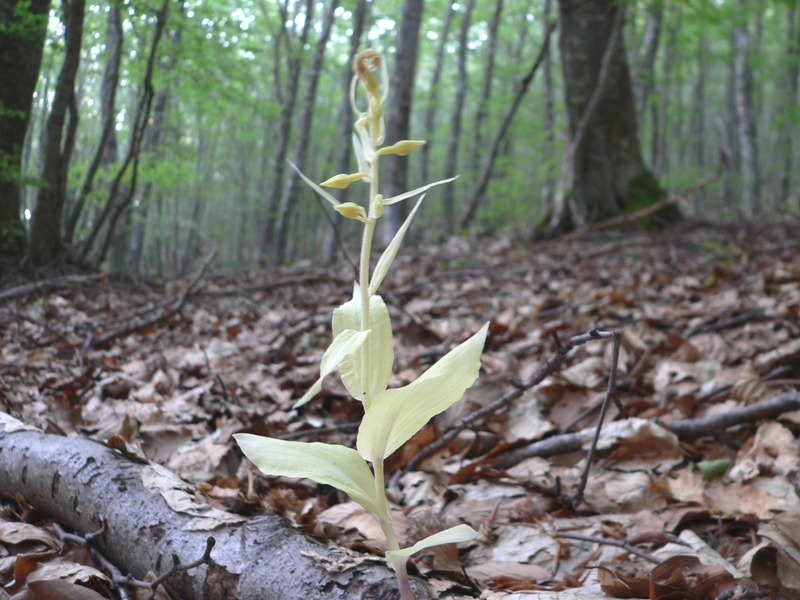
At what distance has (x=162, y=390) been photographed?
2.29 m

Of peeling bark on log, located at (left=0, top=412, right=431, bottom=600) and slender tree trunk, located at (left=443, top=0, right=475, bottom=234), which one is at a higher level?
slender tree trunk, located at (left=443, top=0, right=475, bottom=234)

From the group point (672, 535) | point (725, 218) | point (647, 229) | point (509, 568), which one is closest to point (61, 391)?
point (509, 568)

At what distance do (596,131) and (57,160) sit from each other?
5548mm

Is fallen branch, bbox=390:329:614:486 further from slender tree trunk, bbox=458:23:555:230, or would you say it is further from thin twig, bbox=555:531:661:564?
slender tree trunk, bbox=458:23:555:230

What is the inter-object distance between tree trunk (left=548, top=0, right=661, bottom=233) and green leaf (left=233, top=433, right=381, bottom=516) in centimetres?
624

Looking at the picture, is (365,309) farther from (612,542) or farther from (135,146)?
(135,146)

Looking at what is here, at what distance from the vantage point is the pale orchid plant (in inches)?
28.0

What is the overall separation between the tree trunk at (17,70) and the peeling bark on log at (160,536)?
131 inches

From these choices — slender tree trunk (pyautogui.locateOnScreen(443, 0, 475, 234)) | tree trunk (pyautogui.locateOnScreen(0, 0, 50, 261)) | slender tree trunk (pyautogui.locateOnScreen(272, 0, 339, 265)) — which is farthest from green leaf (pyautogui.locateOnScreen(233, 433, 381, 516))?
slender tree trunk (pyautogui.locateOnScreen(443, 0, 475, 234))

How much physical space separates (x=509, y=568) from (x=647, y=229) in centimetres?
604

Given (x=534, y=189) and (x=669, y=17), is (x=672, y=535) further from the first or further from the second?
(x=534, y=189)

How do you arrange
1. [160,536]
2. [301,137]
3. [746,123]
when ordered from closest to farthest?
[160,536]
[301,137]
[746,123]

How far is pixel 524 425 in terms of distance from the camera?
1.89 metres

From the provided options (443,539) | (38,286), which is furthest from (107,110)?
(443,539)
